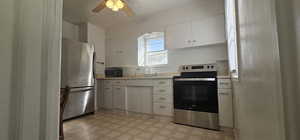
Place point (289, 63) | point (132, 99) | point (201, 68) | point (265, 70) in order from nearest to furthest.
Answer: point (289, 63) < point (265, 70) < point (201, 68) < point (132, 99)

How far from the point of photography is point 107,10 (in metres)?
3.23

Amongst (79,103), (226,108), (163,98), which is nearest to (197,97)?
(226,108)

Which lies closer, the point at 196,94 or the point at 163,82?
the point at 196,94

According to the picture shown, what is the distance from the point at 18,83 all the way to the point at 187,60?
120 inches

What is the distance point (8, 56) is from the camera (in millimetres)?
297

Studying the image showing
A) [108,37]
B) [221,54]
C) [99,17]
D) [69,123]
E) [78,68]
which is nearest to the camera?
[69,123]

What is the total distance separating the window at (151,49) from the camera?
11.8 feet

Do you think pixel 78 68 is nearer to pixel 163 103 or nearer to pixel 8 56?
pixel 163 103

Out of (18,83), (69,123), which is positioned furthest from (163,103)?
(18,83)

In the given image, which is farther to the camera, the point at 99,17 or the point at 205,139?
the point at 99,17

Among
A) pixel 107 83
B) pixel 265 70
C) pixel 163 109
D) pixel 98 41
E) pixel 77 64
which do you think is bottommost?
pixel 163 109

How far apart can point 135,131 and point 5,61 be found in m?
2.04

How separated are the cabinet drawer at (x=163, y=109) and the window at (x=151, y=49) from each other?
1237 millimetres

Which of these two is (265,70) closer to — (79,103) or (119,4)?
(119,4)
